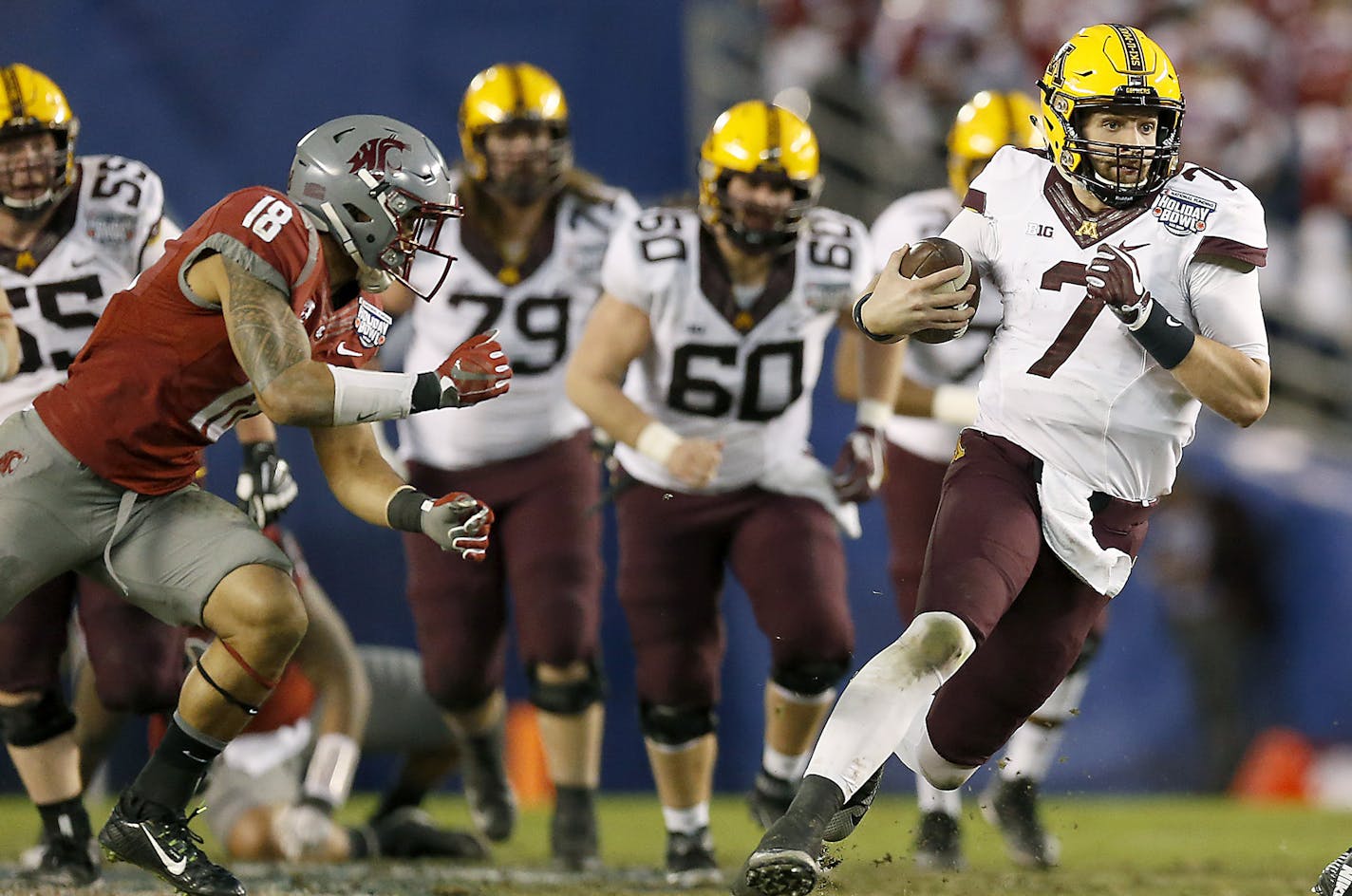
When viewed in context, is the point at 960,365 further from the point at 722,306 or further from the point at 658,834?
the point at 658,834

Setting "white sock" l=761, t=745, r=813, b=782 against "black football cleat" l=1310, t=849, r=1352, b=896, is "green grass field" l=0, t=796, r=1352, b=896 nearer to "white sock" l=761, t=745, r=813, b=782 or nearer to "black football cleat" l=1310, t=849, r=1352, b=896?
"white sock" l=761, t=745, r=813, b=782

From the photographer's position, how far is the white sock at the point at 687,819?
4.85 meters

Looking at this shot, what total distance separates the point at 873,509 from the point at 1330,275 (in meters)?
2.83

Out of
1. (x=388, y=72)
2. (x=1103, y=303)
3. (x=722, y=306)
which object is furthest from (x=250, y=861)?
(x=388, y=72)

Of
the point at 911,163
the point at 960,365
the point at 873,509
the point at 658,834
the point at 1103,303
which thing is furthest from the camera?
the point at 911,163

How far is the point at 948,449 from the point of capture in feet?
18.0

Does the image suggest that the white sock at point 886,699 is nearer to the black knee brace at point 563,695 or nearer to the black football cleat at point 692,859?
the black football cleat at point 692,859

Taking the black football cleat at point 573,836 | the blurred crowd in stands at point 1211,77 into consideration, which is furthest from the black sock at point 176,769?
the blurred crowd in stands at point 1211,77

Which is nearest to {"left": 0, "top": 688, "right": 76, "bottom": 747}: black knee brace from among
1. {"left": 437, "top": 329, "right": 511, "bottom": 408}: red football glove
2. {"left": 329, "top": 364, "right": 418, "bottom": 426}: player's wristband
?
{"left": 329, "top": 364, "right": 418, "bottom": 426}: player's wristband

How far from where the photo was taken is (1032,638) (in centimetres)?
379

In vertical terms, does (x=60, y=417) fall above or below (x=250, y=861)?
above

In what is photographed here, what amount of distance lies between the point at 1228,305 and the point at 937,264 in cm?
59

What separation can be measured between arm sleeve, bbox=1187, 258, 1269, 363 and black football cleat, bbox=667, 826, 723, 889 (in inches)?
78.2

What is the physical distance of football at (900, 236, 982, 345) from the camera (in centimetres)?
361
